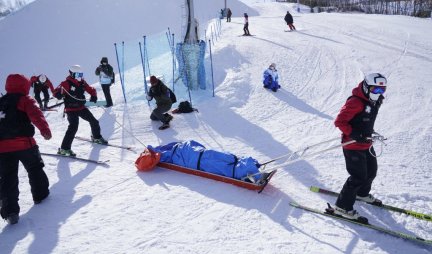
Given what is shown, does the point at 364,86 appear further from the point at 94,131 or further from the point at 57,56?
Result: the point at 57,56

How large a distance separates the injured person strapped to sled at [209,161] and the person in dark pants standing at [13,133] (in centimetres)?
185

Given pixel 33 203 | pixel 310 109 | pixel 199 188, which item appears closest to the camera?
pixel 33 203

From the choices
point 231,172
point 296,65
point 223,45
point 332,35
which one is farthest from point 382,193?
point 332,35

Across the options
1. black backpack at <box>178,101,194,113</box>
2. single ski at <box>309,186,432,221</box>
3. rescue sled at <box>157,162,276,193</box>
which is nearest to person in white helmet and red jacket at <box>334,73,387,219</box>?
single ski at <box>309,186,432,221</box>

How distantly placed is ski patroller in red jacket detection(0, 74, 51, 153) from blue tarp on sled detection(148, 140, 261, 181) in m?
Result: 1.97

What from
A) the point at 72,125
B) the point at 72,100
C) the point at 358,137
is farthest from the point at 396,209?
the point at 72,100

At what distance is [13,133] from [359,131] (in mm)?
3883

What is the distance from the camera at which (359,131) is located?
156 inches

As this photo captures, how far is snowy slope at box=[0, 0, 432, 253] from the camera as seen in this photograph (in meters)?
3.78

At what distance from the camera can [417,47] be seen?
50.4 feet

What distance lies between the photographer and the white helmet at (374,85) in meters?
3.79

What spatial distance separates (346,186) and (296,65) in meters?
9.95

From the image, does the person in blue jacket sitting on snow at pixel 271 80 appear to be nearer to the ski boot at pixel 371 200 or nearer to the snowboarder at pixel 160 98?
the snowboarder at pixel 160 98

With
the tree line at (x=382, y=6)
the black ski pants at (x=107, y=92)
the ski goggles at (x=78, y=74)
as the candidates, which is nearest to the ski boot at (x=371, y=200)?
the ski goggles at (x=78, y=74)
